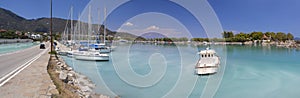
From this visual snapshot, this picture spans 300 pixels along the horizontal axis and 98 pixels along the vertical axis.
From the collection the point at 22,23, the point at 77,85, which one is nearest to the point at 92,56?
the point at 77,85

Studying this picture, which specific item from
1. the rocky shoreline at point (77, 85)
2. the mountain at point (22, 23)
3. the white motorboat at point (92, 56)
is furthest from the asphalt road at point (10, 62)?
the mountain at point (22, 23)

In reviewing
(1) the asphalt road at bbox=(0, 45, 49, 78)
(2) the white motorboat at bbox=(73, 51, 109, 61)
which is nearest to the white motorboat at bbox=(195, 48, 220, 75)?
(1) the asphalt road at bbox=(0, 45, 49, 78)

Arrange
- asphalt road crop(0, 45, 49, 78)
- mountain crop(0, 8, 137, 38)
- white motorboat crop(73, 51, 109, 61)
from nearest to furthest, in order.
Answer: asphalt road crop(0, 45, 49, 78), white motorboat crop(73, 51, 109, 61), mountain crop(0, 8, 137, 38)

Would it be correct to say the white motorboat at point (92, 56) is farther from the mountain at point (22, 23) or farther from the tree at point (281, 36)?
the tree at point (281, 36)

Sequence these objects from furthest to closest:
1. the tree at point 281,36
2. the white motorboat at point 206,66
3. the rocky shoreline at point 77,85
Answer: the tree at point 281,36
the white motorboat at point 206,66
the rocky shoreline at point 77,85

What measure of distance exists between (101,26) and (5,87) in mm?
38481

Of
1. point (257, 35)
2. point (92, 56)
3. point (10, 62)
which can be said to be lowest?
point (92, 56)

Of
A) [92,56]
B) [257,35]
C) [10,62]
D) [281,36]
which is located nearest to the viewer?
[10,62]

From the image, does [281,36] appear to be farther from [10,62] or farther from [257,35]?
[10,62]

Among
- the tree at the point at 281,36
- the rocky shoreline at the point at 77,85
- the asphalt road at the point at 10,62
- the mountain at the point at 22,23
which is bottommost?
the rocky shoreline at the point at 77,85

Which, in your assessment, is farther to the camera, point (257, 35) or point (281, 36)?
point (281, 36)

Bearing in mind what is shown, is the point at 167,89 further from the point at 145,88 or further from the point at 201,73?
the point at 201,73

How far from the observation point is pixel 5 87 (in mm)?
7781

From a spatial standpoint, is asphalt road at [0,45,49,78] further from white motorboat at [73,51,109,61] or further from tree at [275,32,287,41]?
tree at [275,32,287,41]
